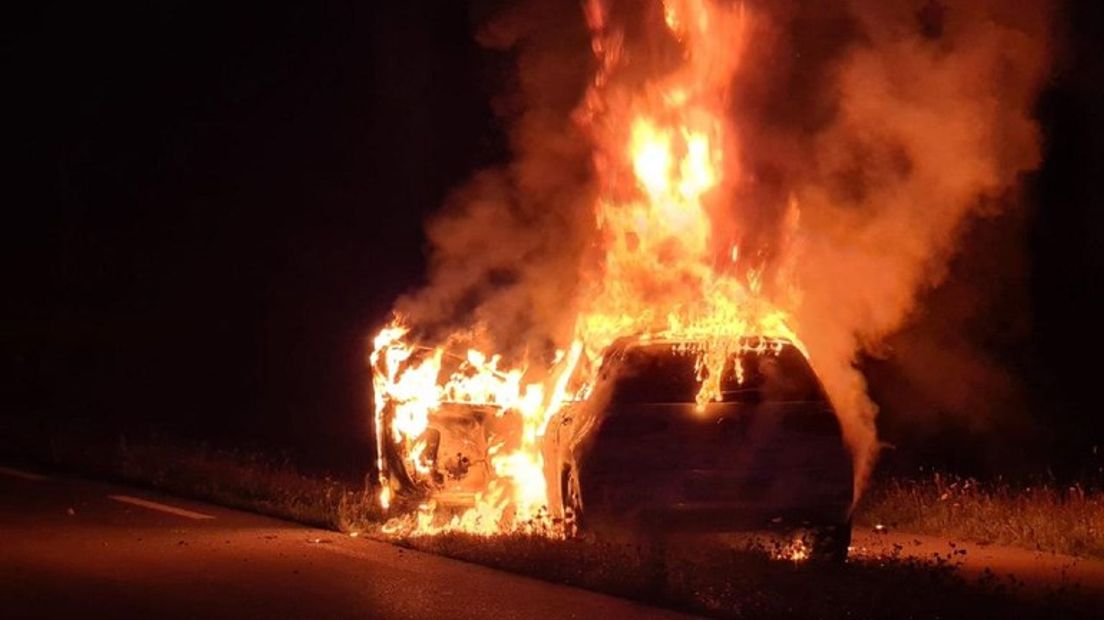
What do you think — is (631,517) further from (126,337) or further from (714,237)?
(126,337)

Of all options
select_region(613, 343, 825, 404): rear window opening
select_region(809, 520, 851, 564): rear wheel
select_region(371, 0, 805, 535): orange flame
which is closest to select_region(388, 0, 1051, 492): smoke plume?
select_region(371, 0, 805, 535): orange flame

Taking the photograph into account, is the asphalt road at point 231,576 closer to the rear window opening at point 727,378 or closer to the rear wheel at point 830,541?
the rear window opening at point 727,378

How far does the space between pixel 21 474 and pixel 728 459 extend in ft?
30.7

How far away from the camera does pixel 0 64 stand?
41.7m

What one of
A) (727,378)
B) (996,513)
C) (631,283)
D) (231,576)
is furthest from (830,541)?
(631,283)

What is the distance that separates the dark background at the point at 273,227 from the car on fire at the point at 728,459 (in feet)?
28.4

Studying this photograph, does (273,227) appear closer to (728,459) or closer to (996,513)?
(996,513)

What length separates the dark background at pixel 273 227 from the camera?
76.1 feet

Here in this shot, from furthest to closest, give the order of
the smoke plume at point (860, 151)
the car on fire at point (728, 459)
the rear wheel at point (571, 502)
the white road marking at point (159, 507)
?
the smoke plume at point (860, 151) → the white road marking at point (159, 507) → the rear wheel at point (571, 502) → the car on fire at point (728, 459)

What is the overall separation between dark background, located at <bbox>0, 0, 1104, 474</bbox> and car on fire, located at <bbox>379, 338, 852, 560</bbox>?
8.64 m

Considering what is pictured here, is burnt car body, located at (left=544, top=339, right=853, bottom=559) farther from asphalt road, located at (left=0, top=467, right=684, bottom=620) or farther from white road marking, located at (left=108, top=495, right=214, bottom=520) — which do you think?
white road marking, located at (left=108, top=495, right=214, bottom=520)

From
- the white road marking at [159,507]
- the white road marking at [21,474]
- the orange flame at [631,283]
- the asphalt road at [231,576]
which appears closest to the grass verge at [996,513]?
the orange flame at [631,283]

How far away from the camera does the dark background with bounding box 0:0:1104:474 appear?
23203mm

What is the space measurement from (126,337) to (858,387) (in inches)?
890
